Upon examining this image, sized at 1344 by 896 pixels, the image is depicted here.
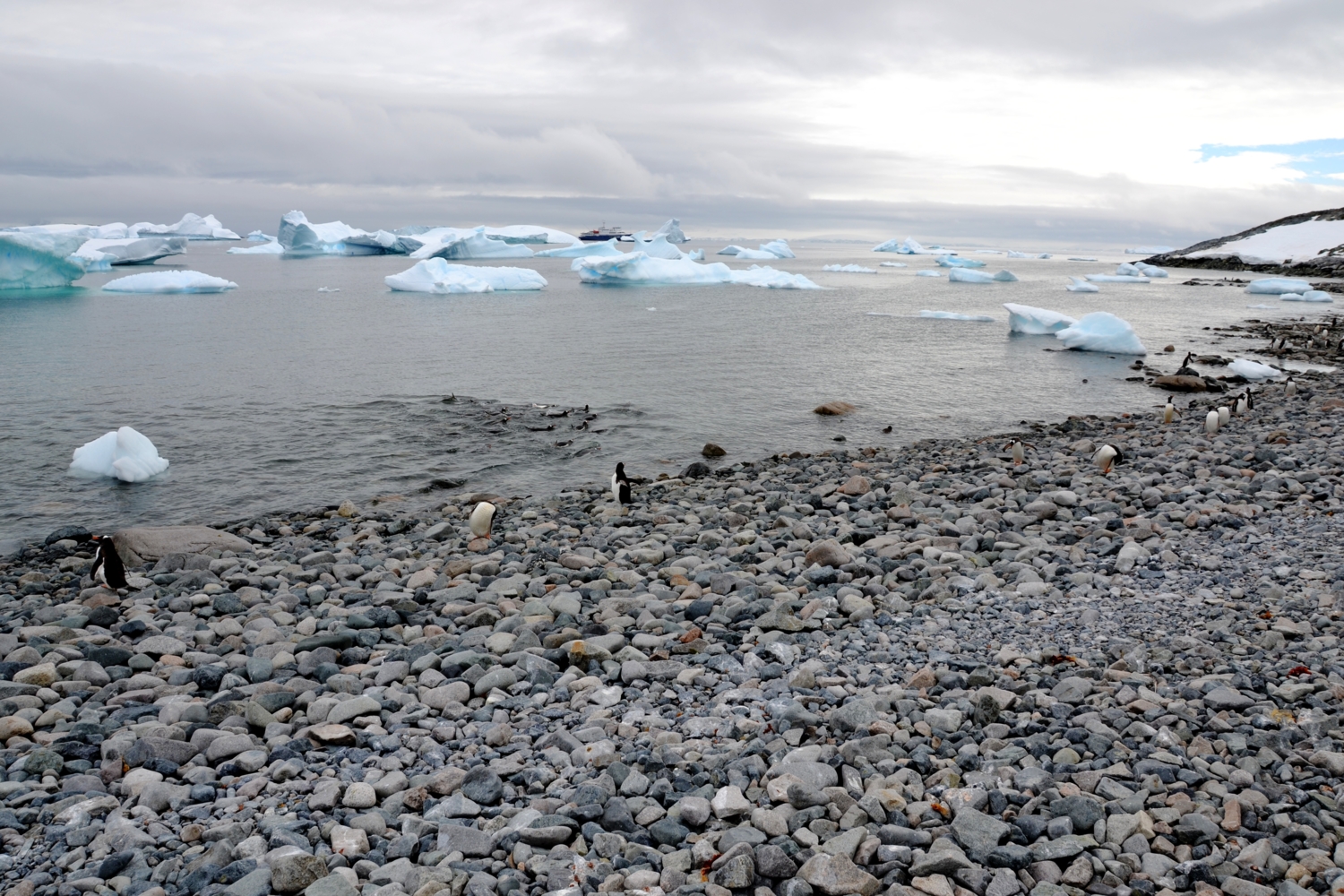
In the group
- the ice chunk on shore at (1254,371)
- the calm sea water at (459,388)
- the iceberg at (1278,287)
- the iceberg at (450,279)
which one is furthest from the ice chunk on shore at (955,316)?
the iceberg at (1278,287)

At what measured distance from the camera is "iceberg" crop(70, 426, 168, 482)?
38.8 ft

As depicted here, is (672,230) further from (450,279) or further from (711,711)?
(711,711)

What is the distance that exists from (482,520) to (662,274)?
41.9 meters

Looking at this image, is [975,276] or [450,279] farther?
[975,276]

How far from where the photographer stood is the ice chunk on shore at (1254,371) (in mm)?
20469

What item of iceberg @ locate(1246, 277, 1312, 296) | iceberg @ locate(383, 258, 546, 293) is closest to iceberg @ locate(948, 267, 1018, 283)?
iceberg @ locate(1246, 277, 1312, 296)

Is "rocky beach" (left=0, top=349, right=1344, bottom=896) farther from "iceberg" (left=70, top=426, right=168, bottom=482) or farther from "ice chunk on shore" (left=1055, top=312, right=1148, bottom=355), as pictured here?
"ice chunk on shore" (left=1055, top=312, right=1148, bottom=355)

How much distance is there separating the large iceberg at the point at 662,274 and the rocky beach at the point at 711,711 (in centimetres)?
4076

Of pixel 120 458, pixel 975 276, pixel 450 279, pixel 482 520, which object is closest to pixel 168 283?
pixel 450 279

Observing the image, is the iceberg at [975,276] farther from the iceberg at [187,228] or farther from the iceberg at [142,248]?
the iceberg at [187,228]

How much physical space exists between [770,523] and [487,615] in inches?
130

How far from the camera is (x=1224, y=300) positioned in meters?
47.7

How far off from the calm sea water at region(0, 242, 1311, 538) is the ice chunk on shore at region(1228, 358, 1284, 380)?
8.62 ft

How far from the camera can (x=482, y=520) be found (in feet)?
27.9
